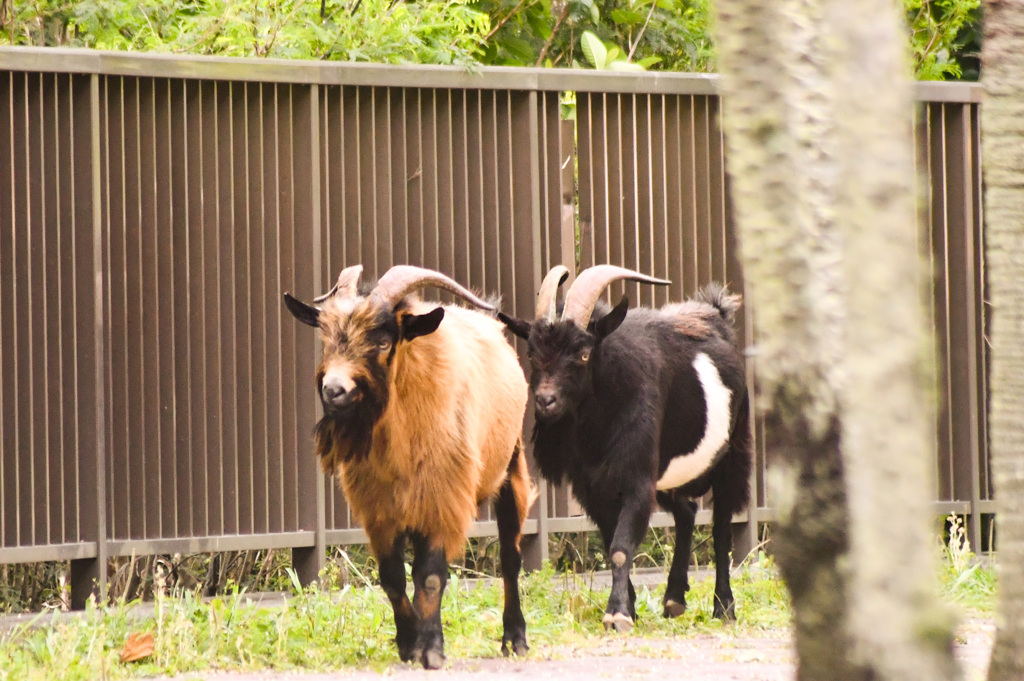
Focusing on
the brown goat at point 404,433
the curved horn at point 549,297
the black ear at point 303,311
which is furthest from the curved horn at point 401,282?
the curved horn at point 549,297

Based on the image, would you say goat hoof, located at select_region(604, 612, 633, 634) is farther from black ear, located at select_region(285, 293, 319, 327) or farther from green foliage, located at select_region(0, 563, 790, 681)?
black ear, located at select_region(285, 293, 319, 327)

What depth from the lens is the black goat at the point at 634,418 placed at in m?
7.34

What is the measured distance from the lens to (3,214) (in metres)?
8.27

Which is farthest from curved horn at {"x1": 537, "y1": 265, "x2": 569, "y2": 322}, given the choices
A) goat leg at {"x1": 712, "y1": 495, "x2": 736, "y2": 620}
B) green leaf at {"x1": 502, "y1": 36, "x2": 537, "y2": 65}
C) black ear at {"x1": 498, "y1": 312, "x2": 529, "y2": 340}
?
green leaf at {"x1": 502, "y1": 36, "x2": 537, "y2": 65}

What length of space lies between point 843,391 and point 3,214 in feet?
21.8

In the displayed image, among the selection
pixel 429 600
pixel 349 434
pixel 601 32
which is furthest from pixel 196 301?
Answer: pixel 601 32

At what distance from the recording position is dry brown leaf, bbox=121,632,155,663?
20.7ft

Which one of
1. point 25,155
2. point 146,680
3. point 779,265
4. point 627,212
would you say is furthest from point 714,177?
point 779,265

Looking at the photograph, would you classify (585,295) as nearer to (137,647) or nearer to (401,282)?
(401,282)

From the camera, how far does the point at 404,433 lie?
6.49 metres

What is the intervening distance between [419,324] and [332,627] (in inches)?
62.8

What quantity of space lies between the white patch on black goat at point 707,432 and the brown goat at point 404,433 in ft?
5.51

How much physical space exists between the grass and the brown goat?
1.44 feet

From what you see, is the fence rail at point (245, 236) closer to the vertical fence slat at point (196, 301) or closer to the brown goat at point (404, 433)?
the vertical fence slat at point (196, 301)
